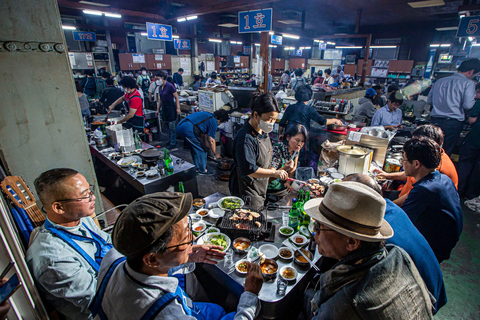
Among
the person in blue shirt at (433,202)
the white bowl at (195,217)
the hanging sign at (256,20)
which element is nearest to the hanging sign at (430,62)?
the hanging sign at (256,20)

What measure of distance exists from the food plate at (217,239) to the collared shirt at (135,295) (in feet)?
3.19

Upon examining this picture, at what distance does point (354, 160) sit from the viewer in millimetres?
3494

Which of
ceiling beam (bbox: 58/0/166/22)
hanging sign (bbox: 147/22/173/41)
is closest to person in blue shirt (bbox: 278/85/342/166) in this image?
hanging sign (bbox: 147/22/173/41)

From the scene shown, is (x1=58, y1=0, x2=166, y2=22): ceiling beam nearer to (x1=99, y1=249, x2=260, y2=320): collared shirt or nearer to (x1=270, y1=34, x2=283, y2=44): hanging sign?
(x1=270, y1=34, x2=283, y2=44): hanging sign

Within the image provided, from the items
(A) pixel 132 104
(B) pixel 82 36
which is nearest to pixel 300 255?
(A) pixel 132 104

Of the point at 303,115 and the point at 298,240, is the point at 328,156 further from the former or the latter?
the point at 298,240

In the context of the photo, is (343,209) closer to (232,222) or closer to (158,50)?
(232,222)

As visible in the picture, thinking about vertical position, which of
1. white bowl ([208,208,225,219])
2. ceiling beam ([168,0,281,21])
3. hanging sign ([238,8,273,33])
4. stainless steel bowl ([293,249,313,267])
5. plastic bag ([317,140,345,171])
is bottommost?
stainless steel bowl ([293,249,313,267])

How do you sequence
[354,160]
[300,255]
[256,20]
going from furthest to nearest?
[256,20]
[354,160]
[300,255]

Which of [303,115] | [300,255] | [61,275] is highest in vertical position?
[303,115]

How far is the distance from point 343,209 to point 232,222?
51.5 inches

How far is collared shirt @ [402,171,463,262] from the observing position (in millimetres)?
2281

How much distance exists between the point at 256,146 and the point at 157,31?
1097cm

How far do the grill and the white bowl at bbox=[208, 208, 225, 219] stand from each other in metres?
0.20
